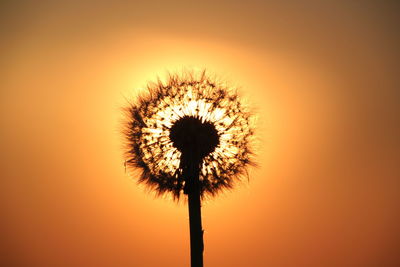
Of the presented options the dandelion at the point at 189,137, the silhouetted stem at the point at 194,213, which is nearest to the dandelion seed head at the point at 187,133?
the dandelion at the point at 189,137

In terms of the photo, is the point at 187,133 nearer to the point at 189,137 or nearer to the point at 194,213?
the point at 189,137

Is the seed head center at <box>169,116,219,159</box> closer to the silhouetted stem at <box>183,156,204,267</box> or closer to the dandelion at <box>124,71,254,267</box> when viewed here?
the dandelion at <box>124,71,254,267</box>

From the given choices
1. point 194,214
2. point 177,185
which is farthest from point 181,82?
point 194,214

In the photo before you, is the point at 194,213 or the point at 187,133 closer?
the point at 194,213

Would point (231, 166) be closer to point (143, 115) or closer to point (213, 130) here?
point (213, 130)

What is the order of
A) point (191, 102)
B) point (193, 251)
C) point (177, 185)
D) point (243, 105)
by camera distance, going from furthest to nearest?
point (243, 105) < point (191, 102) < point (177, 185) < point (193, 251)

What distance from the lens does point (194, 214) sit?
A: 11.3 ft

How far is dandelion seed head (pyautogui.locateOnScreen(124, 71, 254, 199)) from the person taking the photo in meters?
3.78

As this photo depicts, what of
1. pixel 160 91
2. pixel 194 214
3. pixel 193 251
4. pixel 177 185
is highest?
pixel 160 91

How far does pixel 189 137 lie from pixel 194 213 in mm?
693

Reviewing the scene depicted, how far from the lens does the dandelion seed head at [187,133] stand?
3777mm

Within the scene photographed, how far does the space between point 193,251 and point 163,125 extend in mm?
1271

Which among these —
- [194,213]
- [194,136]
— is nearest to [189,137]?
[194,136]

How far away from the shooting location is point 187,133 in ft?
12.0
